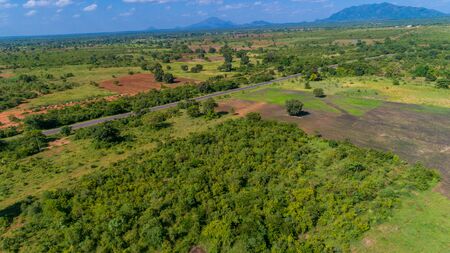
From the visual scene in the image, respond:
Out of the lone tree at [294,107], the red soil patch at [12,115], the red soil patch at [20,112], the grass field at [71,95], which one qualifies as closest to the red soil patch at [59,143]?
the red soil patch at [20,112]

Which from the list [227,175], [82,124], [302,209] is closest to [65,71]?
[82,124]

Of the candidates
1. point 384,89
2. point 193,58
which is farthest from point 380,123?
point 193,58

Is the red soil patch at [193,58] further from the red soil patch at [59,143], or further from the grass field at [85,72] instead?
the red soil patch at [59,143]

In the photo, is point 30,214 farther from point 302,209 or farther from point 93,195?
point 302,209

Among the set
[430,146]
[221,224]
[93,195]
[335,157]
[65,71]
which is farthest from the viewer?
[65,71]

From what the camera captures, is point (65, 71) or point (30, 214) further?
point (65, 71)

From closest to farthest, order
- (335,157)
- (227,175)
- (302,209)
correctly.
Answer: (302,209) < (227,175) < (335,157)
